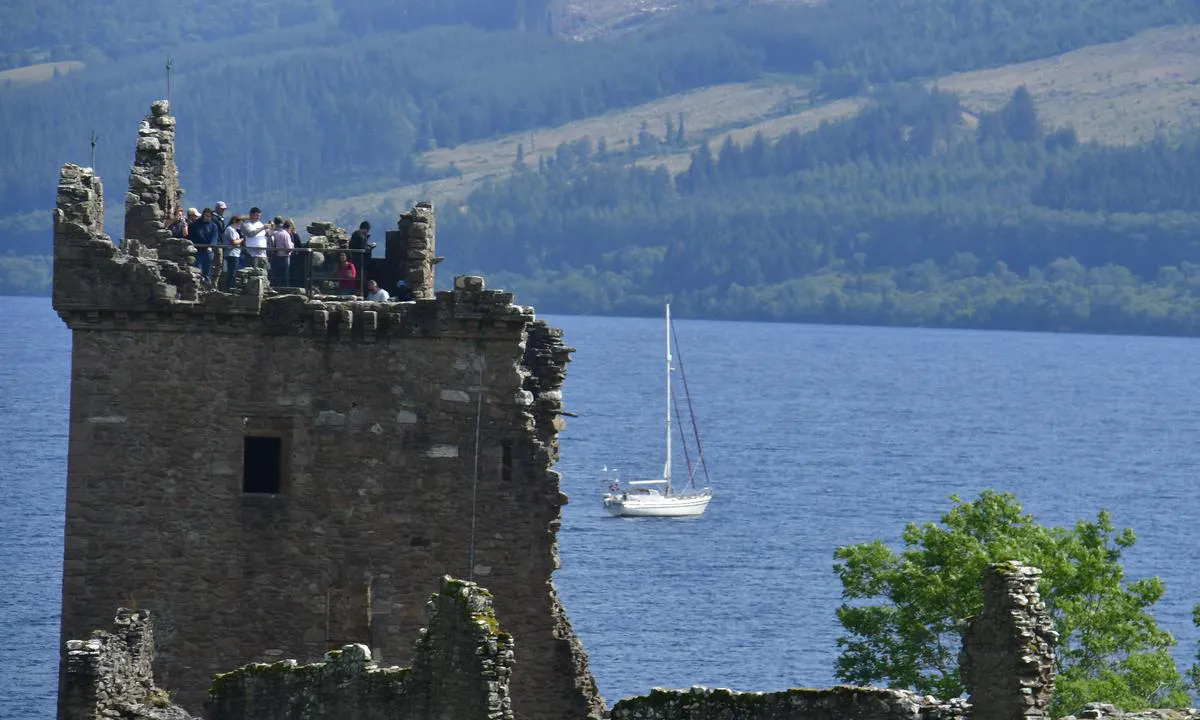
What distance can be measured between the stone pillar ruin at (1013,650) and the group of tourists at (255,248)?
51.1 ft

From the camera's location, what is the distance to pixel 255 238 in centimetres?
4888

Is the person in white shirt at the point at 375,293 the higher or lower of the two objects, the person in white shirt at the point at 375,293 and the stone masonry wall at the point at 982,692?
the higher

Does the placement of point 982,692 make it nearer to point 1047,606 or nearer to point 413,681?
point 413,681

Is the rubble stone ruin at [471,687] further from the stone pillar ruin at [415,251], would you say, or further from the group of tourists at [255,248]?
the stone pillar ruin at [415,251]

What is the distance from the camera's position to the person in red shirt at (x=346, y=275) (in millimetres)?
49125

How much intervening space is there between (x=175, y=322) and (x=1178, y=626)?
7873cm

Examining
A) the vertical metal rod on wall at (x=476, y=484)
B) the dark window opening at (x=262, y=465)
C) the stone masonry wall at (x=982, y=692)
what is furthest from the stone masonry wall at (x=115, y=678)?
the stone masonry wall at (x=982, y=692)

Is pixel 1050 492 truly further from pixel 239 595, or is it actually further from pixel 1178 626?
pixel 239 595

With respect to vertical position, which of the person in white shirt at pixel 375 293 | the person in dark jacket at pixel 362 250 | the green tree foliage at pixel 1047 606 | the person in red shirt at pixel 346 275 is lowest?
the green tree foliage at pixel 1047 606

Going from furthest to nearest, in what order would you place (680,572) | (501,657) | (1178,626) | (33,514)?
(680,572), (33,514), (1178,626), (501,657)

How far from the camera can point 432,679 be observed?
38562mm

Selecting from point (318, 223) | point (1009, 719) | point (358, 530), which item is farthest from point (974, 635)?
point (318, 223)

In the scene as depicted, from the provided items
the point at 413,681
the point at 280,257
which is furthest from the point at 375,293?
the point at 413,681

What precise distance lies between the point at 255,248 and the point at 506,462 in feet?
21.7
